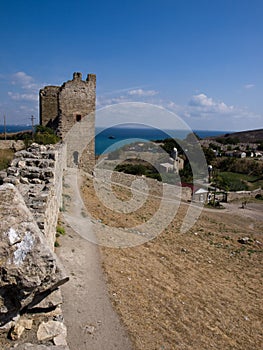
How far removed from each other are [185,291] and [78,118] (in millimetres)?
12477

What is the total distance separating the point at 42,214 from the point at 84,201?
6948mm

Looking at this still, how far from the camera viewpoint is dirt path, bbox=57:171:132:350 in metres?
4.26

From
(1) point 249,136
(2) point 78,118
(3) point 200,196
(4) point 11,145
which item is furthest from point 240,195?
(1) point 249,136

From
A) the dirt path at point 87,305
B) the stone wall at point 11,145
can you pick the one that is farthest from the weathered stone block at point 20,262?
the stone wall at point 11,145

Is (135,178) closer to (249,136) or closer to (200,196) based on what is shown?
(200,196)

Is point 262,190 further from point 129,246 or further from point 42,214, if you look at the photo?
point 42,214

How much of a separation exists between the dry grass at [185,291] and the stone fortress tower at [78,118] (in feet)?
19.5

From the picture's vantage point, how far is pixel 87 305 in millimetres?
4918

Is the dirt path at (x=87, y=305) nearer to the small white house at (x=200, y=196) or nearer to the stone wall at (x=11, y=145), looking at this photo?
the stone wall at (x=11, y=145)

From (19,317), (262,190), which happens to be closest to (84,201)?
(19,317)

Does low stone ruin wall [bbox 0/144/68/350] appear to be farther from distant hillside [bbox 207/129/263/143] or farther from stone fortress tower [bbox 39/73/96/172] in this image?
distant hillside [bbox 207/129/263/143]

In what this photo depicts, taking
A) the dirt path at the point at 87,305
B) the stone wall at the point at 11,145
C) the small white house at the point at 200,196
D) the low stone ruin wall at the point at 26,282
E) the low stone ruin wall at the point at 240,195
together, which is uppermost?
the stone wall at the point at 11,145

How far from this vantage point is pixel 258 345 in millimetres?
5422

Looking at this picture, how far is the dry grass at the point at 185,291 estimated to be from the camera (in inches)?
201
